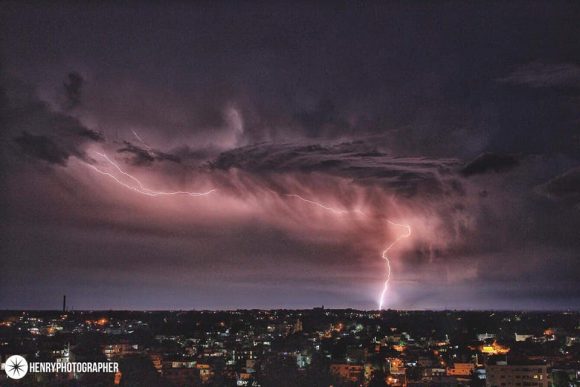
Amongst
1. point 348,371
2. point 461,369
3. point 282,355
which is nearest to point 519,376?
point 461,369

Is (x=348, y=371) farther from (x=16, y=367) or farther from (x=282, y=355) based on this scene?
(x=16, y=367)

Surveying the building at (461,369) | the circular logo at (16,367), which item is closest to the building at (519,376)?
the building at (461,369)

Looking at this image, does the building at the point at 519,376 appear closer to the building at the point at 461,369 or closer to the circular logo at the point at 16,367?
the building at the point at 461,369

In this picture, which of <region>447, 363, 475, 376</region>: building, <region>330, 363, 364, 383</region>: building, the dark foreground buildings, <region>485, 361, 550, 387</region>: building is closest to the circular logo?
the dark foreground buildings

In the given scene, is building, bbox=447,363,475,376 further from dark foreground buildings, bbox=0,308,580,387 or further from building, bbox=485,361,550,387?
building, bbox=485,361,550,387

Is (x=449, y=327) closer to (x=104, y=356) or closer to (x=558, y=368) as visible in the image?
(x=558, y=368)
